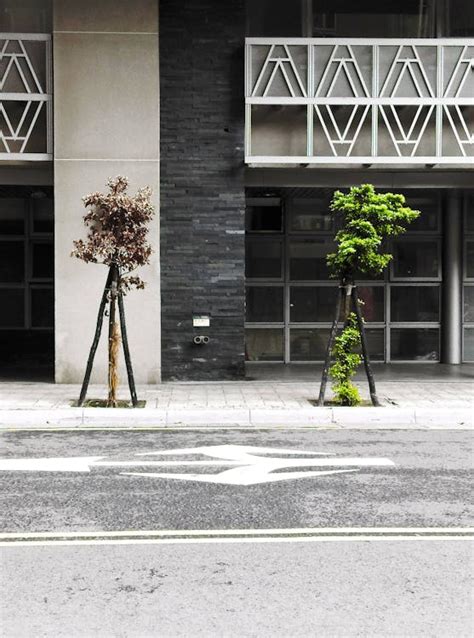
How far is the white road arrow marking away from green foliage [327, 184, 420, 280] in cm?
376

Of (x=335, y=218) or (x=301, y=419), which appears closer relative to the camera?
(x=301, y=419)

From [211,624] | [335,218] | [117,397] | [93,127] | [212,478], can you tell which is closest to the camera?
[211,624]

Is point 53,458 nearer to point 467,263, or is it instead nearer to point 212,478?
point 212,478

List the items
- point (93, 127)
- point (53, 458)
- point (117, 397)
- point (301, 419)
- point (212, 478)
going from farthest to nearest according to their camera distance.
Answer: point (93, 127)
point (117, 397)
point (301, 419)
point (53, 458)
point (212, 478)

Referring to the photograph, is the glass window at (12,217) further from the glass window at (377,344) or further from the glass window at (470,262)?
the glass window at (470,262)

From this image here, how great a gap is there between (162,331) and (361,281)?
5588 mm

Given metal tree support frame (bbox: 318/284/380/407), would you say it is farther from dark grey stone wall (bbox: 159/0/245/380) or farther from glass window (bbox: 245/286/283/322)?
glass window (bbox: 245/286/283/322)

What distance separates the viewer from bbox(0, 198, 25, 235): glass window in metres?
19.0

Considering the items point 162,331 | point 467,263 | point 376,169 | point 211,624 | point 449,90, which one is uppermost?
→ point 449,90

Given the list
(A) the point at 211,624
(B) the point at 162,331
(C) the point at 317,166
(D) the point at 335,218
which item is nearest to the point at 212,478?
(A) the point at 211,624

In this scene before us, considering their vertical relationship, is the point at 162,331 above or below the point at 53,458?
above

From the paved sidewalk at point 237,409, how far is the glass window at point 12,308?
5885 millimetres

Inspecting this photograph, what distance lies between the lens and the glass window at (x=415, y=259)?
18136 millimetres

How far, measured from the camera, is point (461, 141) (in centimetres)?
1429
